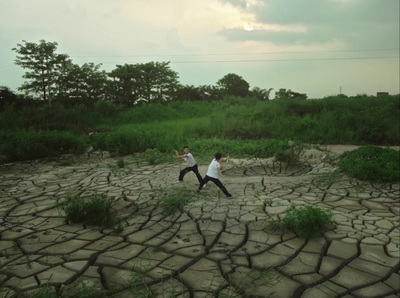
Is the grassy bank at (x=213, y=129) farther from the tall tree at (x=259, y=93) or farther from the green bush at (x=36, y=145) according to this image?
the tall tree at (x=259, y=93)

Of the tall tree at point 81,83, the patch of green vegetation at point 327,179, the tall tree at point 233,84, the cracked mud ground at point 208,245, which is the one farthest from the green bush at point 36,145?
the tall tree at point 233,84

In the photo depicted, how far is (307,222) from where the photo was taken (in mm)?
4109

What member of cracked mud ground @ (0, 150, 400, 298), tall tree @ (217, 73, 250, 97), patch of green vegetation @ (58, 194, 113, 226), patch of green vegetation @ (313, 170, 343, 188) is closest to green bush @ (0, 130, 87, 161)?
cracked mud ground @ (0, 150, 400, 298)

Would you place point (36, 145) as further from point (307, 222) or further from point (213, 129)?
point (307, 222)

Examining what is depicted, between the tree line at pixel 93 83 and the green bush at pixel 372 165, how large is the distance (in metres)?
17.3

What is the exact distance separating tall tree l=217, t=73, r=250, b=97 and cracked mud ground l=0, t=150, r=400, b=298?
31.7 metres

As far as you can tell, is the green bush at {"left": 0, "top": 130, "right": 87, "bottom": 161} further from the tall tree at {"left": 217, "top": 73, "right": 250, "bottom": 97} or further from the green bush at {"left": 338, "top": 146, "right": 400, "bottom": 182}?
the tall tree at {"left": 217, "top": 73, "right": 250, "bottom": 97}

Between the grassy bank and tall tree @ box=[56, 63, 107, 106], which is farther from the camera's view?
tall tree @ box=[56, 63, 107, 106]

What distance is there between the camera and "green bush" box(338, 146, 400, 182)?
6.63 m

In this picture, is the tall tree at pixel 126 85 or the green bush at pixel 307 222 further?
the tall tree at pixel 126 85

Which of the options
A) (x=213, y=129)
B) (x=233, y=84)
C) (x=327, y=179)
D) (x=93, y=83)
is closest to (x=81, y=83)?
(x=93, y=83)

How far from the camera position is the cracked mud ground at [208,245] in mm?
3098

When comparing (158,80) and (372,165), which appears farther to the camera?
(158,80)

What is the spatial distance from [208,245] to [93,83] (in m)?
24.0
